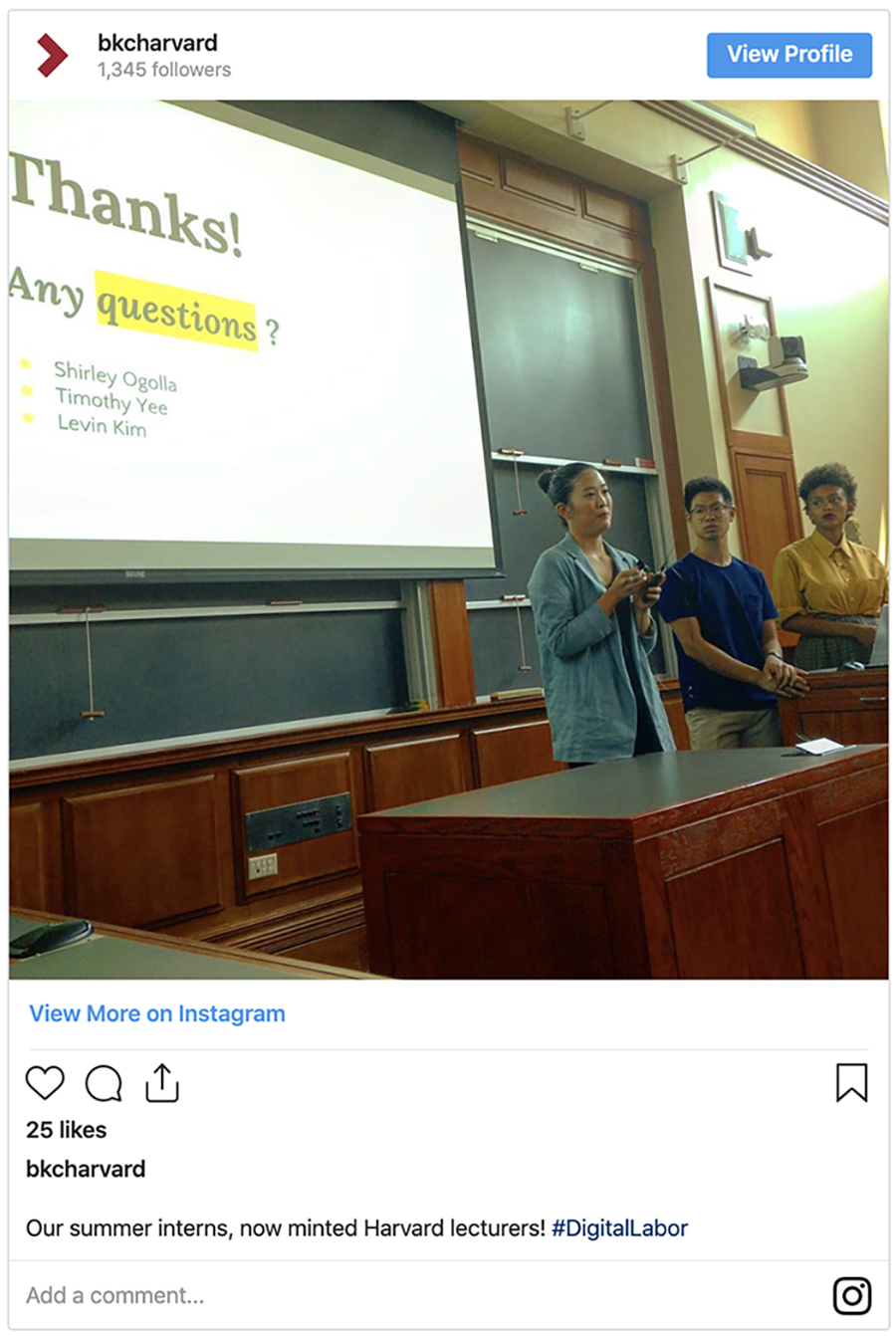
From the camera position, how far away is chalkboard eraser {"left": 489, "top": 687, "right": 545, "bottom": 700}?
3264 millimetres

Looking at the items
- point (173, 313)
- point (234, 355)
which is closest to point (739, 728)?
point (234, 355)

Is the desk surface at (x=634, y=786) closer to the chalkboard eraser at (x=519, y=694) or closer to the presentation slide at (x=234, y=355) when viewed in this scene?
the presentation slide at (x=234, y=355)

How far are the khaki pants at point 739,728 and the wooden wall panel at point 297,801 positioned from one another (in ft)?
3.11

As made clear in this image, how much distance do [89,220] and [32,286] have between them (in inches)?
9.0

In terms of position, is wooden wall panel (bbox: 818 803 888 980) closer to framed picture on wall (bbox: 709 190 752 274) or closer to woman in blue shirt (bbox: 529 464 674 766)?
woman in blue shirt (bbox: 529 464 674 766)

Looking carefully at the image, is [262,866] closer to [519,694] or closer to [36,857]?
[36,857]

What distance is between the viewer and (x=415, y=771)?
2.82m

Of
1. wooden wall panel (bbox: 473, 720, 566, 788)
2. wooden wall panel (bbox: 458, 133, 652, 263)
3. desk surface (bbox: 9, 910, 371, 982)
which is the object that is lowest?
desk surface (bbox: 9, 910, 371, 982)

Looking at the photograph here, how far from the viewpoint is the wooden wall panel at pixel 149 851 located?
209 cm
